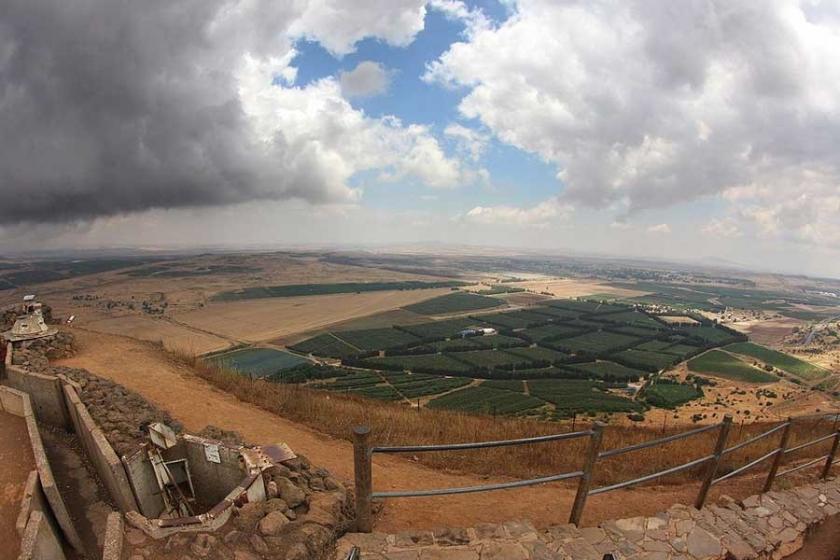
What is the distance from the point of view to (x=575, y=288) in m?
155

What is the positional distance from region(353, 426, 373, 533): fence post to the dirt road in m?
1.08

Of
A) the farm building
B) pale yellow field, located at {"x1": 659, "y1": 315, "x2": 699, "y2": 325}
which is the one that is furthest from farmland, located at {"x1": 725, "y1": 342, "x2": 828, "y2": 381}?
the farm building

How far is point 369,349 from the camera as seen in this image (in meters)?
67.9

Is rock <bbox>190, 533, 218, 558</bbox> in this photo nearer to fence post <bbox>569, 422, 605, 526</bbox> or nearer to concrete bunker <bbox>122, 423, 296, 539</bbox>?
concrete bunker <bbox>122, 423, 296, 539</bbox>

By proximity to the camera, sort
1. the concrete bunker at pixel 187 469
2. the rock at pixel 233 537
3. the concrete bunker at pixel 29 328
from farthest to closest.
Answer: the concrete bunker at pixel 29 328 → the concrete bunker at pixel 187 469 → the rock at pixel 233 537

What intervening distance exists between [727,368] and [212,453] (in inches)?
2849

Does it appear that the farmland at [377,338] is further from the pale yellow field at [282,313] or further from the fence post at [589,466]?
the fence post at [589,466]

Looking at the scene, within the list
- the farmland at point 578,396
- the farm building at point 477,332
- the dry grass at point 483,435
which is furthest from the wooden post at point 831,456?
the farm building at point 477,332

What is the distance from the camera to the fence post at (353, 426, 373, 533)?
4184 mm

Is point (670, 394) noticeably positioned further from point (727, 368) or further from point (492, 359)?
point (492, 359)

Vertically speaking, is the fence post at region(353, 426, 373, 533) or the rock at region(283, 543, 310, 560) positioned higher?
the fence post at region(353, 426, 373, 533)

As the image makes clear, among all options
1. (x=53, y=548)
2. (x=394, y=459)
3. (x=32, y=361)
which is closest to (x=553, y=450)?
(x=394, y=459)

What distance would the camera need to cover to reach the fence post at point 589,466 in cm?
471

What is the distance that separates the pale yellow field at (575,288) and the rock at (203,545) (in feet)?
444
